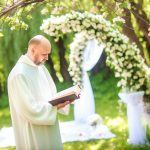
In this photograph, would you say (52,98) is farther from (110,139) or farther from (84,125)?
(84,125)

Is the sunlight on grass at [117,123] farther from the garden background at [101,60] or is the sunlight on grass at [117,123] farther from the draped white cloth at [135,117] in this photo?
the draped white cloth at [135,117]

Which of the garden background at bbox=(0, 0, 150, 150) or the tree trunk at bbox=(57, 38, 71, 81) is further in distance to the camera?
the tree trunk at bbox=(57, 38, 71, 81)

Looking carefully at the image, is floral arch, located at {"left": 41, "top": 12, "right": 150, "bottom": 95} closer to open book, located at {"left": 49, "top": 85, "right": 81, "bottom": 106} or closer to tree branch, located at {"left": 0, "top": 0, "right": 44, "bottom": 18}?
tree branch, located at {"left": 0, "top": 0, "right": 44, "bottom": 18}

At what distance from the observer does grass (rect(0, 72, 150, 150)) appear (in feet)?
26.6

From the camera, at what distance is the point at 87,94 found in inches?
386

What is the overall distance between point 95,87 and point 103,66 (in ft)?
3.08

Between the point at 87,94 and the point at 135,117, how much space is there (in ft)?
7.56

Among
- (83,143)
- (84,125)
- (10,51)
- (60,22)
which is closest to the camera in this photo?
(60,22)

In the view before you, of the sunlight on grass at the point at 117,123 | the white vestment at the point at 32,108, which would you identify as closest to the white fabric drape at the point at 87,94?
the sunlight on grass at the point at 117,123

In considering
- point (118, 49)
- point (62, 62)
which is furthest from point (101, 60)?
point (118, 49)

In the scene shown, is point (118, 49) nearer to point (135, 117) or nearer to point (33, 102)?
point (135, 117)

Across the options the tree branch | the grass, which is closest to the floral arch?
the grass

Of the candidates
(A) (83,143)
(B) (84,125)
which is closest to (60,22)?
(A) (83,143)

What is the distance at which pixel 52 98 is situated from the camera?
4.72 m
